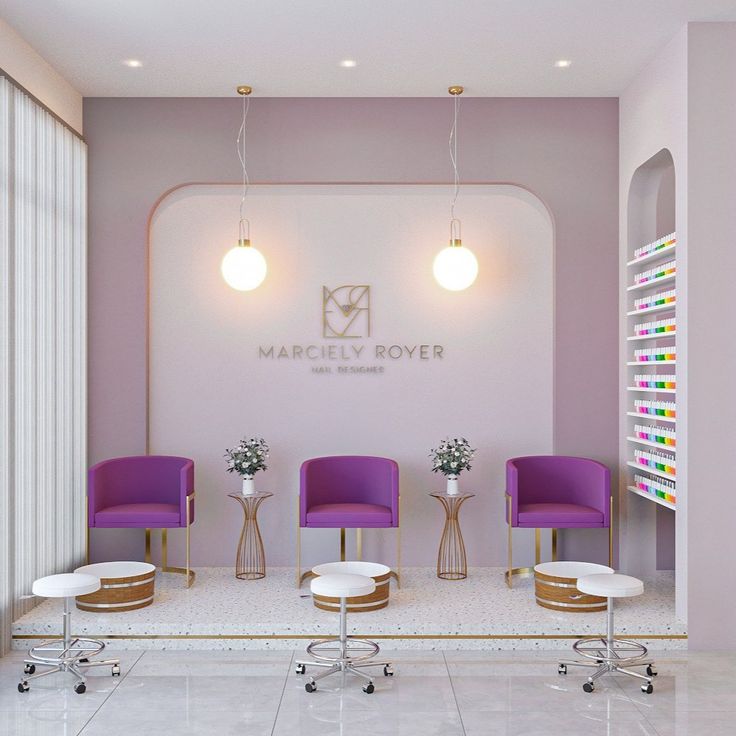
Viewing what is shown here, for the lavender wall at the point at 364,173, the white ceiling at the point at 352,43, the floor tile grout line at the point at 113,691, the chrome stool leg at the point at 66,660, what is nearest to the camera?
the floor tile grout line at the point at 113,691

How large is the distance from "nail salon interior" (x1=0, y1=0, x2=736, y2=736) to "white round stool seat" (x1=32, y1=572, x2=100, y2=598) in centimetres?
40

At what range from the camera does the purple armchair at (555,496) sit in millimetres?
5910

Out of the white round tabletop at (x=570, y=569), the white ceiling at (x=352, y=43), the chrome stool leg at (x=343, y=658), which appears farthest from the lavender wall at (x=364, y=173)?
the chrome stool leg at (x=343, y=658)

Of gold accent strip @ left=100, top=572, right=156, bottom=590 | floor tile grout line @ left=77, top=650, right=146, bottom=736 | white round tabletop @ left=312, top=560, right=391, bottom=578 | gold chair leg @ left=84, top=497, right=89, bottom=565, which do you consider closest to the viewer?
floor tile grout line @ left=77, top=650, right=146, bottom=736

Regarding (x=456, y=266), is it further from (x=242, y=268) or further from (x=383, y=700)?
(x=383, y=700)

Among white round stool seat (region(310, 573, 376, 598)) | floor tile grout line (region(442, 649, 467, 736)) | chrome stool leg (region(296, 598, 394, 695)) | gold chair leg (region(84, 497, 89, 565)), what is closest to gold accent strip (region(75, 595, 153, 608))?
gold chair leg (region(84, 497, 89, 565))

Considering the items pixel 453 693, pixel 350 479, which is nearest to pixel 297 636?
pixel 453 693

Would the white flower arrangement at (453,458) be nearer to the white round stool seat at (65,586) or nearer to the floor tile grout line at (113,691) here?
the floor tile grout line at (113,691)

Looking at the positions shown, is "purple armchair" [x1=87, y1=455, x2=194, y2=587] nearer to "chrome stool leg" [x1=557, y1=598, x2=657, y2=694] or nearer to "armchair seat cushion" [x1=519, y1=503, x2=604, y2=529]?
"armchair seat cushion" [x1=519, y1=503, x2=604, y2=529]

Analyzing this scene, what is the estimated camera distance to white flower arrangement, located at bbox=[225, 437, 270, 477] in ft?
20.6

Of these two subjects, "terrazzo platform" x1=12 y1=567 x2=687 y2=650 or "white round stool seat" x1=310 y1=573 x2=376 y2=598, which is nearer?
"white round stool seat" x1=310 y1=573 x2=376 y2=598

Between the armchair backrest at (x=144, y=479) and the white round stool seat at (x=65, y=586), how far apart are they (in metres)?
1.46

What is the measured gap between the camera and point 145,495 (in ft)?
21.0

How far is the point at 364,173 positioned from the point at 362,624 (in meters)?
3.35
